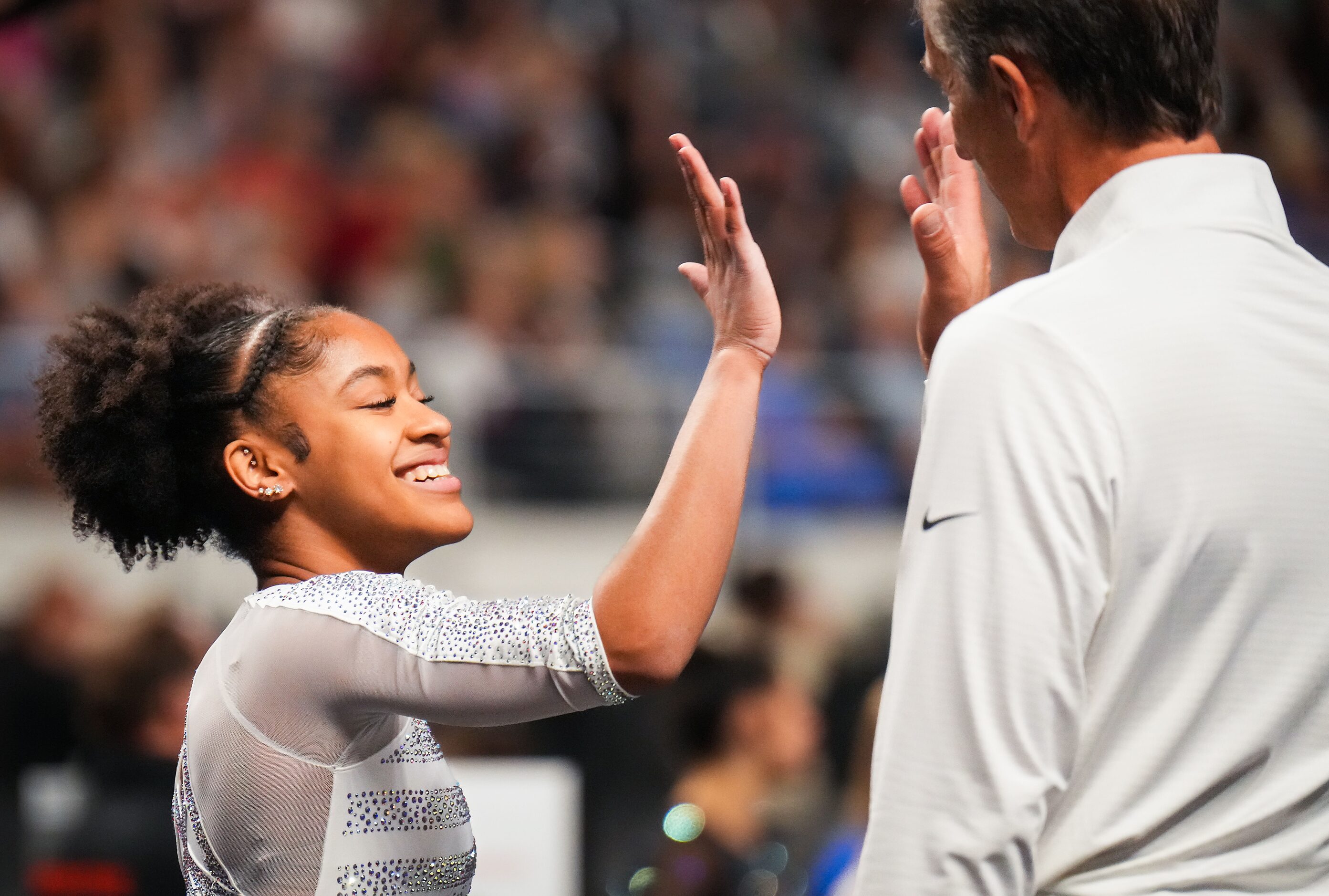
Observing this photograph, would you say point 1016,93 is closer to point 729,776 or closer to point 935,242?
point 935,242

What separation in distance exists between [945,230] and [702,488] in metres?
0.51

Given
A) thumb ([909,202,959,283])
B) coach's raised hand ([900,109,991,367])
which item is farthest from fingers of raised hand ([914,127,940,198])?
thumb ([909,202,959,283])

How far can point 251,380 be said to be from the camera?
182 cm

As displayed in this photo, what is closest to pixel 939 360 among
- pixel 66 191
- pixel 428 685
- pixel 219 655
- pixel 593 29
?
pixel 428 685

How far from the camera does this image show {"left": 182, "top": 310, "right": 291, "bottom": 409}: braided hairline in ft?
5.96

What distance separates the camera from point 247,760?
1664 mm

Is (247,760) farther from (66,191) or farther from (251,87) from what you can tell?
(251,87)

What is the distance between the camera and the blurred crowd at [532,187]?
5645 mm

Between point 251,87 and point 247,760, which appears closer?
point 247,760

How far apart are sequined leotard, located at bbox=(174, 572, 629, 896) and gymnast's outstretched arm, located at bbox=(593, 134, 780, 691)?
0.15ft

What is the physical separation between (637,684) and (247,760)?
0.44 metres

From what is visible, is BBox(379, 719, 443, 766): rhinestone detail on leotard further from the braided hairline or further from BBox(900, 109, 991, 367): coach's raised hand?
BBox(900, 109, 991, 367): coach's raised hand

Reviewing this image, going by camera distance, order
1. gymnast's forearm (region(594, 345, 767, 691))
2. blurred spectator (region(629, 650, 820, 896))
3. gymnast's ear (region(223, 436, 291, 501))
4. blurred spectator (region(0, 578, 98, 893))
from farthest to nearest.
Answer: blurred spectator (region(0, 578, 98, 893))
blurred spectator (region(629, 650, 820, 896))
gymnast's ear (region(223, 436, 291, 501))
gymnast's forearm (region(594, 345, 767, 691))

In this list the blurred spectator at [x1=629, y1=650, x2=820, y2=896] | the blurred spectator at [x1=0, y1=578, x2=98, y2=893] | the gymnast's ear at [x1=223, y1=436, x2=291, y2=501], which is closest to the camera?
the gymnast's ear at [x1=223, y1=436, x2=291, y2=501]
